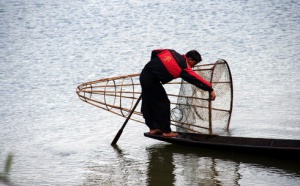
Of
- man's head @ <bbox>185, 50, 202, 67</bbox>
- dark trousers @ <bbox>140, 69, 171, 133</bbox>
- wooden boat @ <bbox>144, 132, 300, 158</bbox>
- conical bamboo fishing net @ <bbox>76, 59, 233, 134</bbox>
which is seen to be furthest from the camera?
conical bamboo fishing net @ <bbox>76, 59, 233, 134</bbox>

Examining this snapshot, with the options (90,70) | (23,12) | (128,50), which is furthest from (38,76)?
(23,12)

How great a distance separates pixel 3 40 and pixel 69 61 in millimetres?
3574

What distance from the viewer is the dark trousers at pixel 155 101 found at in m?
6.52

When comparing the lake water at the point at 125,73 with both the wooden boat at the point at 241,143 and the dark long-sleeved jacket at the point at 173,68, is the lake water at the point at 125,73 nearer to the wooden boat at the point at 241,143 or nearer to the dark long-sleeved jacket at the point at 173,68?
the wooden boat at the point at 241,143

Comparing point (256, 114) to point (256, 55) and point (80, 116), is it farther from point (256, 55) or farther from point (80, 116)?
point (256, 55)

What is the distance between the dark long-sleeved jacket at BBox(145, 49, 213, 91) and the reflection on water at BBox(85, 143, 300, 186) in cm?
82

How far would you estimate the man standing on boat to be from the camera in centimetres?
618

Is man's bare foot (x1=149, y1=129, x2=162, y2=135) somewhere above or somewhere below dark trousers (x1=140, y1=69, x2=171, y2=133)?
below

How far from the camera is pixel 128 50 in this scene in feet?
47.2

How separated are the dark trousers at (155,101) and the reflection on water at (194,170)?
381 mm

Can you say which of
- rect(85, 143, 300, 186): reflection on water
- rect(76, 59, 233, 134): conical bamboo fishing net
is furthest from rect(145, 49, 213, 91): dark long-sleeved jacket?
rect(85, 143, 300, 186): reflection on water

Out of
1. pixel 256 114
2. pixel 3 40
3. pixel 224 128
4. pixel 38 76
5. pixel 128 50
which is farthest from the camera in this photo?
pixel 3 40

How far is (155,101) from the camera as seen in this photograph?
6.56 meters

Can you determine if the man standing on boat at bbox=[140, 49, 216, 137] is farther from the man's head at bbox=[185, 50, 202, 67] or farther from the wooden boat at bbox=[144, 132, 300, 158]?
the wooden boat at bbox=[144, 132, 300, 158]
